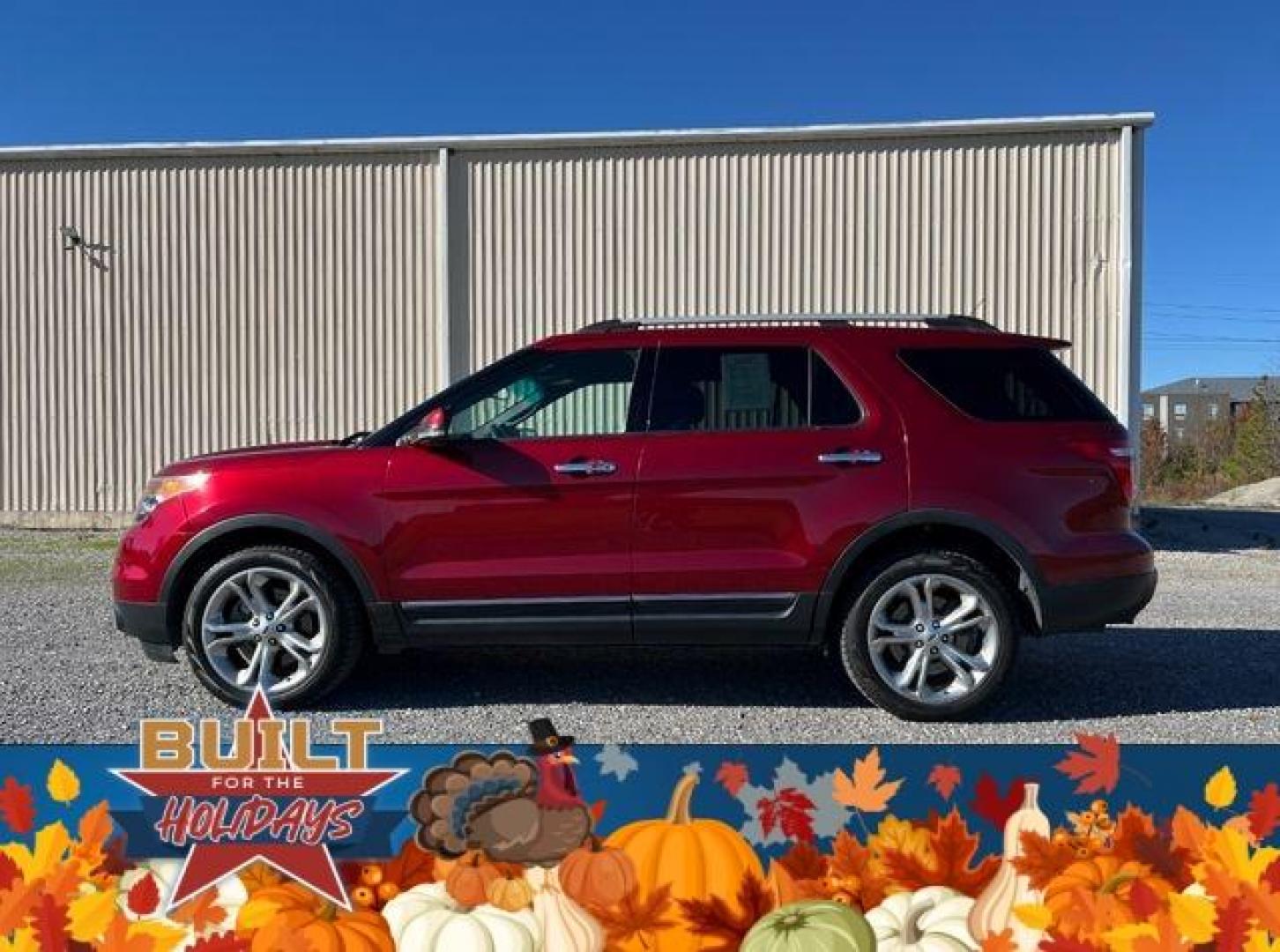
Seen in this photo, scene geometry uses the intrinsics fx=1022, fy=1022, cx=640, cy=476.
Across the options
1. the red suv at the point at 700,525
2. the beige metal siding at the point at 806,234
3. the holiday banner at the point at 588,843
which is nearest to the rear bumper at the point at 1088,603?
the red suv at the point at 700,525

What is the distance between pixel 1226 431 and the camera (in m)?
32.5

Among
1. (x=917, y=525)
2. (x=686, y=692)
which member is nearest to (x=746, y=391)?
(x=917, y=525)

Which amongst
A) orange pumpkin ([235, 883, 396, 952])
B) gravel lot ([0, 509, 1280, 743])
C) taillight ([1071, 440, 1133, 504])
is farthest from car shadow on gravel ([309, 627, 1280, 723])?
orange pumpkin ([235, 883, 396, 952])

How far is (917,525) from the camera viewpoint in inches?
174

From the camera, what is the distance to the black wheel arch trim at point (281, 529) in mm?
4461

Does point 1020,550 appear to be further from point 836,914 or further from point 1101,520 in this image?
point 836,914

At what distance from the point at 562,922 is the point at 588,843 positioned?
117 mm

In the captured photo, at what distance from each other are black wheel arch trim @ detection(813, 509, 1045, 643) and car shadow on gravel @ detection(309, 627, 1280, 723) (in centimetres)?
60

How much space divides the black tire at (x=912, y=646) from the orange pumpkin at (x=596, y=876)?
301 centimetres

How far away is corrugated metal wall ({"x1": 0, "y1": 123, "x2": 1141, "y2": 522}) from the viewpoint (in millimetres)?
11867

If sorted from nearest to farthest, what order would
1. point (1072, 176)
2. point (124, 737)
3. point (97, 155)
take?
point (124, 737), point (1072, 176), point (97, 155)

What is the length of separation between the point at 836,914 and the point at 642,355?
11.0 ft

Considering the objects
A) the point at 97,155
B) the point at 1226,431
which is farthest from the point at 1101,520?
the point at 1226,431

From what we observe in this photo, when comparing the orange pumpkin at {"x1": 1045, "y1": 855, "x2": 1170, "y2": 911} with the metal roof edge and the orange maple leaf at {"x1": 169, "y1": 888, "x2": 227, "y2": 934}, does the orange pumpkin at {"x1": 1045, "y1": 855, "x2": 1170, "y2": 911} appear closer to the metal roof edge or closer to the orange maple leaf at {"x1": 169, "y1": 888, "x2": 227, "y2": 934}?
the orange maple leaf at {"x1": 169, "y1": 888, "x2": 227, "y2": 934}
